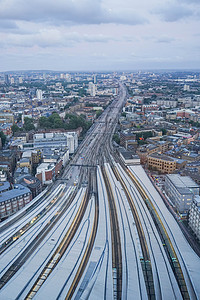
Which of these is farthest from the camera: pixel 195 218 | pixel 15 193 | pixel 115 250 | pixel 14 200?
pixel 15 193

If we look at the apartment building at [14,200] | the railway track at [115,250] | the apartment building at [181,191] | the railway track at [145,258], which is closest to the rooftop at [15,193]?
the apartment building at [14,200]

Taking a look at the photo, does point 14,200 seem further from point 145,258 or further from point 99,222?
point 145,258

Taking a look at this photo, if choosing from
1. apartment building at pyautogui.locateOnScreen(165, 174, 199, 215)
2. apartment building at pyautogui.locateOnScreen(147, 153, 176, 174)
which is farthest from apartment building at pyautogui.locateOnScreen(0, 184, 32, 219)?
apartment building at pyautogui.locateOnScreen(147, 153, 176, 174)

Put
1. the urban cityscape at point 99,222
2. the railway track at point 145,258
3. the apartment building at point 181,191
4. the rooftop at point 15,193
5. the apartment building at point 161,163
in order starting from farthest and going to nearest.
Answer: the apartment building at point 161,163 < the apartment building at point 181,191 < the rooftop at point 15,193 < the railway track at point 145,258 < the urban cityscape at point 99,222

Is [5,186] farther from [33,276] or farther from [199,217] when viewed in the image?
[199,217]

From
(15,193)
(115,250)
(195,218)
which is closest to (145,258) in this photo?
(115,250)

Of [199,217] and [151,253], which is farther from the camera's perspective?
[199,217]

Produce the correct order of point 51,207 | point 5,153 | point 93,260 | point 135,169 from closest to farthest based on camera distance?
1. point 93,260
2. point 51,207
3. point 135,169
4. point 5,153

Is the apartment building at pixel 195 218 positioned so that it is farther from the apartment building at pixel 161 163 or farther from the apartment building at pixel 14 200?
the apartment building at pixel 14 200

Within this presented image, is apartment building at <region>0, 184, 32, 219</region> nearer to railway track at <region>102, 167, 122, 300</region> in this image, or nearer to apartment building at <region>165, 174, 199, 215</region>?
railway track at <region>102, 167, 122, 300</region>

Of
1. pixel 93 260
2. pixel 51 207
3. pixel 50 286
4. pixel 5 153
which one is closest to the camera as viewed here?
pixel 50 286

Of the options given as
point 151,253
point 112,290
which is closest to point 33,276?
point 112,290
